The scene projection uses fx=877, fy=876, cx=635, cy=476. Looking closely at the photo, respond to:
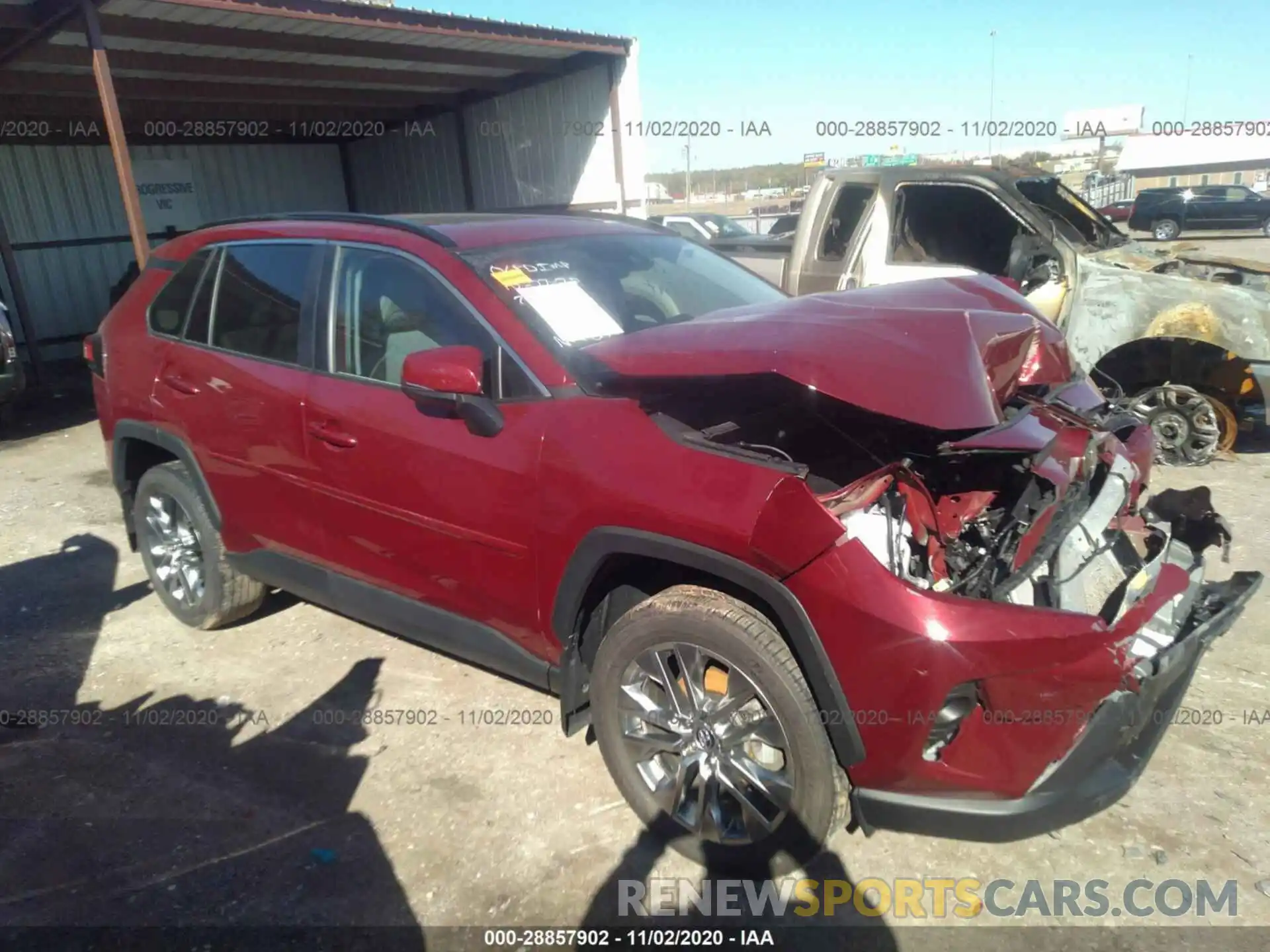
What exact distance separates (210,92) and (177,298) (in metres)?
9.24

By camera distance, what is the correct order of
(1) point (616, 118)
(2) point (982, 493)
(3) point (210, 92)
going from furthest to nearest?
(3) point (210, 92)
(1) point (616, 118)
(2) point (982, 493)

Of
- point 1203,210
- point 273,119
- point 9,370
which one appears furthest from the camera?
point 1203,210

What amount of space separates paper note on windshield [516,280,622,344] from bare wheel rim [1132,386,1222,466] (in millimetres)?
4239

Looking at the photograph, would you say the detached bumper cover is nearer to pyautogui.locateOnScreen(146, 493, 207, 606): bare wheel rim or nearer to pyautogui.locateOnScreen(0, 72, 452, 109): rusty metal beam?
pyautogui.locateOnScreen(146, 493, 207, 606): bare wheel rim

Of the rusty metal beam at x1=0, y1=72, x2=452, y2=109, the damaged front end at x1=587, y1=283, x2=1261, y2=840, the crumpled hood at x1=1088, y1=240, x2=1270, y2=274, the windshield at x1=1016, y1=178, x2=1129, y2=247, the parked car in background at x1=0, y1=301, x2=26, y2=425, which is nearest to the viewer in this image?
the damaged front end at x1=587, y1=283, x2=1261, y2=840

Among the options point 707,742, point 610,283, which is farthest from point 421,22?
point 707,742

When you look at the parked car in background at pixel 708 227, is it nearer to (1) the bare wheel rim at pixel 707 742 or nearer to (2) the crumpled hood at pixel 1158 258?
(2) the crumpled hood at pixel 1158 258

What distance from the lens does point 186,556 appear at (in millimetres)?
4191

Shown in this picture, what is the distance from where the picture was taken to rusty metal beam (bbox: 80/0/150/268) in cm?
754

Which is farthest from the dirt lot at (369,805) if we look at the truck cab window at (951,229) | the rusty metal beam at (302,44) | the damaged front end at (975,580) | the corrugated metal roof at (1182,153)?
the corrugated metal roof at (1182,153)

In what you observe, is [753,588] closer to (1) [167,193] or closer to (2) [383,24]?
(2) [383,24]

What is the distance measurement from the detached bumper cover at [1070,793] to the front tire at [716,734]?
6.9 inches

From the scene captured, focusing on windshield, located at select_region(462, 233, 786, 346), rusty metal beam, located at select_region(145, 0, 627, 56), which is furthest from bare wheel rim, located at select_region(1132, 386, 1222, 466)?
rusty metal beam, located at select_region(145, 0, 627, 56)

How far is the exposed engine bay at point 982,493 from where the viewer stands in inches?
93.1
